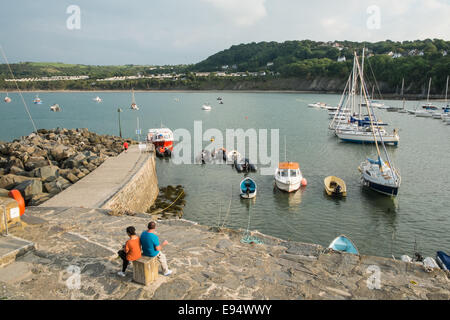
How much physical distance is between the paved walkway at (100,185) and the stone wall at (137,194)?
1.03ft

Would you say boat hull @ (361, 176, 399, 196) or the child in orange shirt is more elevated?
the child in orange shirt

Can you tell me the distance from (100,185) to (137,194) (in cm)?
224

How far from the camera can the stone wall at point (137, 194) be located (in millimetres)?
16172

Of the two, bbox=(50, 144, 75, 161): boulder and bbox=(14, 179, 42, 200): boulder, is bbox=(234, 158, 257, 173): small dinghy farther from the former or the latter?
bbox=(14, 179, 42, 200): boulder

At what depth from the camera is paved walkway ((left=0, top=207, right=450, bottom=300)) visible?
736 cm

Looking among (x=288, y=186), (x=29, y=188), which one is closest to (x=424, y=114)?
(x=288, y=186)

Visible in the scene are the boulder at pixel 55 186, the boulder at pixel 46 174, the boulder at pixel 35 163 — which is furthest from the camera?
the boulder at pixel 35 163

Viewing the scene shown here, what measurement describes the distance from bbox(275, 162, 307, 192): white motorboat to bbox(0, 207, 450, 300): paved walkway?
1286 centimetres

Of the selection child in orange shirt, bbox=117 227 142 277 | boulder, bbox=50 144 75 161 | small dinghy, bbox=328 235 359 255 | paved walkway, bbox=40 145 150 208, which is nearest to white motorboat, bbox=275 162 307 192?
small dinghy, bbox=328 235 359 255

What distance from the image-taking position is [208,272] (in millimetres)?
8445

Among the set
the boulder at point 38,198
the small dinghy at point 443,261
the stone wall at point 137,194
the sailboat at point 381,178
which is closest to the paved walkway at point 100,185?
the stone wall at point 137,194

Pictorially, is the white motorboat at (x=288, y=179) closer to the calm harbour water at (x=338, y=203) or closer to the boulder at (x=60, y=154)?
the calm harbour water at (x=338, y=203)
